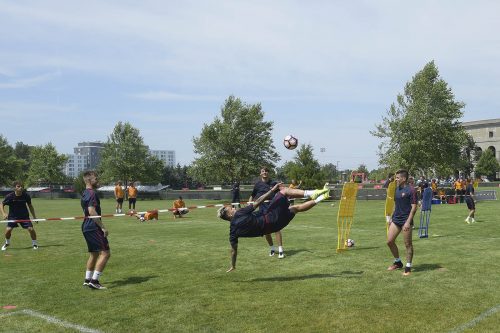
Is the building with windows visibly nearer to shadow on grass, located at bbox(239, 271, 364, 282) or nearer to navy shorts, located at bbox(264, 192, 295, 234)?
shadow on grass, located at bbox(239, 271, 364, 282)

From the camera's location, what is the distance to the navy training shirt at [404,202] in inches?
386

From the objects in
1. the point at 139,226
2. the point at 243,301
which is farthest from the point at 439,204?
the point at 243,301

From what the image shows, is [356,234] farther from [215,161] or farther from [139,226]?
[215,161]

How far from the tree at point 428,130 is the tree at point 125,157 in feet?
123

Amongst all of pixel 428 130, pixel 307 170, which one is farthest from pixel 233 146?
pixel 428 130

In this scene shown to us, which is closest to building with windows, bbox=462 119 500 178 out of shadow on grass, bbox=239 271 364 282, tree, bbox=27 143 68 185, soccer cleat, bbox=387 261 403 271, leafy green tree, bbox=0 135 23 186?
tree, bbox=27 143 68 185

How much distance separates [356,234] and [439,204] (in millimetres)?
19969

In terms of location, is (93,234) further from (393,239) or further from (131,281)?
(393,239)

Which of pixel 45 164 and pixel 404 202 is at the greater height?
pixel 45 164

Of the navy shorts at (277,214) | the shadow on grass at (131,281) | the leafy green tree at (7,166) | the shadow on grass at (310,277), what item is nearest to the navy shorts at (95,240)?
the shadow on grass at (131,281)

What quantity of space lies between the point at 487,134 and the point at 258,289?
13290 centimetres

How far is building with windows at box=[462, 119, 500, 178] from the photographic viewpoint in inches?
4823

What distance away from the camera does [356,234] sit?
1650 centimetres

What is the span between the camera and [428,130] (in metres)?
47.1
